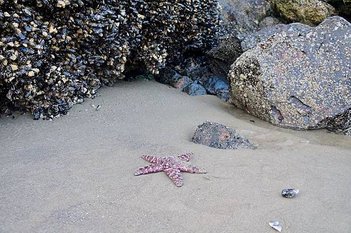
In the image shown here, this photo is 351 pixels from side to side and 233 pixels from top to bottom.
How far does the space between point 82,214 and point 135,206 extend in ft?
1.28

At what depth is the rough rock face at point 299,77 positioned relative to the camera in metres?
5.28

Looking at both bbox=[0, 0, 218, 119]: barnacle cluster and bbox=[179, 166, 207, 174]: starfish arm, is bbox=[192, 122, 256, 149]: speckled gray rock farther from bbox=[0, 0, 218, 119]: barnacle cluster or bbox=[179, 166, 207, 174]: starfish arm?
bbox=[0, 0, 218, 119]: barnacle cluster

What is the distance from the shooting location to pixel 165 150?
4.20 metres

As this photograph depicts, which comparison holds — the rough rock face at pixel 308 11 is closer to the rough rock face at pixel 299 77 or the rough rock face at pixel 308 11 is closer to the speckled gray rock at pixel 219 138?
the rough rock face at pixel 299 77

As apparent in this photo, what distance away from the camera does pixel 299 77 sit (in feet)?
17.9

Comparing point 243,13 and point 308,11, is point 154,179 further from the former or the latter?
point 243,13

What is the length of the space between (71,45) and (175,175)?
2219 millimetres

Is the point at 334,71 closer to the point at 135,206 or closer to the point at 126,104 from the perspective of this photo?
the point at 126,104

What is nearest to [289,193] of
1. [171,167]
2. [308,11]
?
[171,167]

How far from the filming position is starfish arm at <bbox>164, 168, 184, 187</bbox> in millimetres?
3490

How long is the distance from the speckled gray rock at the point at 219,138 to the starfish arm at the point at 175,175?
849mm

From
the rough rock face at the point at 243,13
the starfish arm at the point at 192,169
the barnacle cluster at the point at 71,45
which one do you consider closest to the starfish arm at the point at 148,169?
the starfish arm at the point at 192,169

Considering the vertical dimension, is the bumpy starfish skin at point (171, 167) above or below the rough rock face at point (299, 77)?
below

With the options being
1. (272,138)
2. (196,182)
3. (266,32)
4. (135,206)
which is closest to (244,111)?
(272,138)
